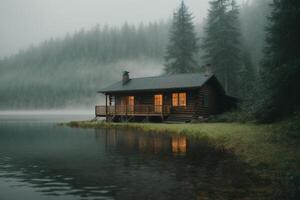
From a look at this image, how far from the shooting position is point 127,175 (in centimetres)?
1151

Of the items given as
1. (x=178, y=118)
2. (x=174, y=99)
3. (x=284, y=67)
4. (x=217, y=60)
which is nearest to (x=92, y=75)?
(x=217, y=60)

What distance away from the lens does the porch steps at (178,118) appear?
3582 centimetres

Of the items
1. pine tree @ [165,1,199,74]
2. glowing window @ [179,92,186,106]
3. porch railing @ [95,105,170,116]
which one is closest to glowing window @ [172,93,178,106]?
glowing window @ [179,92,186,106]

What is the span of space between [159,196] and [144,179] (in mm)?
2032

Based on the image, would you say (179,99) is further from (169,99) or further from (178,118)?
(178,118)

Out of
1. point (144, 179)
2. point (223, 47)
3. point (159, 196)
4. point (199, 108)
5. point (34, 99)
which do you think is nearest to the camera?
point (159, 196)

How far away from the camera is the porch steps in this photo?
3582 centimetres

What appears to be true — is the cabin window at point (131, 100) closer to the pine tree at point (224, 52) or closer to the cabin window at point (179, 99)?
the cabin window at point (179, 99)

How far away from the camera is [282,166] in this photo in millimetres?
11625

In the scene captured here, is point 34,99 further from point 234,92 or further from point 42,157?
point 42,157

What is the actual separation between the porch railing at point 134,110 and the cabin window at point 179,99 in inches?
45.2

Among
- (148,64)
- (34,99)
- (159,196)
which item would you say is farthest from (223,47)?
(34,99)

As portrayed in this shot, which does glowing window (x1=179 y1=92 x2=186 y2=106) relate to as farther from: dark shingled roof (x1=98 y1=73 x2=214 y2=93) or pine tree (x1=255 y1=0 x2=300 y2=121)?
pine tree (x1=255 y1=0 x2=300 y2=121)

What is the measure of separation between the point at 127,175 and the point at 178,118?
2537 centimetres
